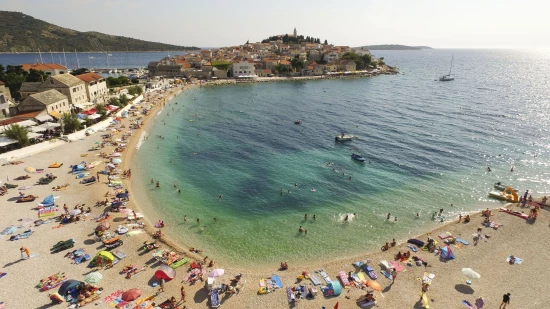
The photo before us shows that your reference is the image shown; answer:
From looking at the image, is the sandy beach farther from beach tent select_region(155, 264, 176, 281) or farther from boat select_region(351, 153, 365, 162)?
boat select_region(351, 153, 365, 162)

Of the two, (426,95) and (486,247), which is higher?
(426,95)

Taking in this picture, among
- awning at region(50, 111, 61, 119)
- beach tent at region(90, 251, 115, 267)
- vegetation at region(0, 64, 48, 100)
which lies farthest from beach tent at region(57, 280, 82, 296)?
vegetation at region(0, 64, 48, 100)

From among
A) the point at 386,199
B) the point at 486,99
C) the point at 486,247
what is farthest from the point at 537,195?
the point at 486,99

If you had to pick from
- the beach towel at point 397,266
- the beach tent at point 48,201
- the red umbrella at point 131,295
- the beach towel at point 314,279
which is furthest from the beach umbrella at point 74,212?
the beach towel at point 397,266

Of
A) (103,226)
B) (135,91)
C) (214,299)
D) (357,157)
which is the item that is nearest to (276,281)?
(214,299)

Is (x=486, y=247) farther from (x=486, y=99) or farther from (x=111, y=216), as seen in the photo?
(x=486, y=99)

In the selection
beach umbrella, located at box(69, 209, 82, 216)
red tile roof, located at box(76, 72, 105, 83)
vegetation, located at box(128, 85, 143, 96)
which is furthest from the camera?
vegetation, located at box(128, 85, 143, 96)
